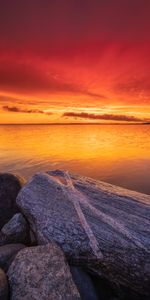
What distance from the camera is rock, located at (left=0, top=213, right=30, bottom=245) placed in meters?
6.05

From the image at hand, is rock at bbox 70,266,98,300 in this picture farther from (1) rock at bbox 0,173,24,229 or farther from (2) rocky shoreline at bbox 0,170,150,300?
(1) rock at bbox 0,173,24,229

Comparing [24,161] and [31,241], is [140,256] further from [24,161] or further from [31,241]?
[24,161]

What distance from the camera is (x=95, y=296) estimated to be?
4.49m

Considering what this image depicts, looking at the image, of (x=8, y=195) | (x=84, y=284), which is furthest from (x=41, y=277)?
(x=8, y=195)

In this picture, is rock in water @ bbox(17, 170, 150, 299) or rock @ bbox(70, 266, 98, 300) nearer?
rock @ bbox(70, 266, 98, 300)

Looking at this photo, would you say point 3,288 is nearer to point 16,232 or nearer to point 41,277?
point 41,277

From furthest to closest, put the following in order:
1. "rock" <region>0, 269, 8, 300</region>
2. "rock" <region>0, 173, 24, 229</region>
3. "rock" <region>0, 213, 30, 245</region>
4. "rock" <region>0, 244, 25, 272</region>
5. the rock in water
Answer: "rock" <region>0, 173, 24, 229</region>, "rock" <region>0, 213, 30, 245</region>, "rock" <region>0, 244, 25, 272</region>, the rock in water, "rock" <region>0, 269, 8, 300</region>

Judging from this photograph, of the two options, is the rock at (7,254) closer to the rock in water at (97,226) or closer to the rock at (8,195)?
the rock in water at (97,226)

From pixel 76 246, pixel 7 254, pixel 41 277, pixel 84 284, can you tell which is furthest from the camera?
pixel 7 254

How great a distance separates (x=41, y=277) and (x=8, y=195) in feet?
12.0

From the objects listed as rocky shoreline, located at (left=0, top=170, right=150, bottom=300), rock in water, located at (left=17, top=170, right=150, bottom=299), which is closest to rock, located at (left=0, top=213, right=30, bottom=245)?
rocky shoreline, located at (left=0, top=170, right=150, bottom=300)

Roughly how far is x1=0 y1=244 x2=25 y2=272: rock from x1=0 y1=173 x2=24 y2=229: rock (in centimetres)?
165

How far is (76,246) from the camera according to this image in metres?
5.00

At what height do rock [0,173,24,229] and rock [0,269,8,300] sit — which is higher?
rock [0,173,24,229]
